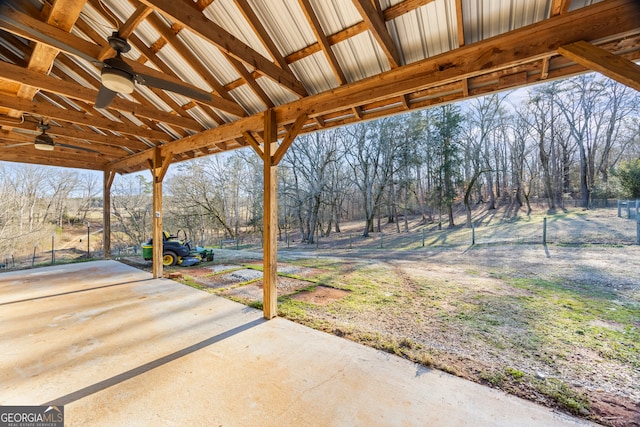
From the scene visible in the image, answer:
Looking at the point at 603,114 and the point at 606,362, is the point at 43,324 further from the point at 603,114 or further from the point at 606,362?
the point at 603,114

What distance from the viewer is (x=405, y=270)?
18.7ft

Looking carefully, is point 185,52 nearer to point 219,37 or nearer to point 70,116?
point 219,37

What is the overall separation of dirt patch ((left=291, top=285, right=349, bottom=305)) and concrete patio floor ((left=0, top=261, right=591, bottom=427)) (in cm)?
78

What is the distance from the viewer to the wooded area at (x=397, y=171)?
1282 centimetres

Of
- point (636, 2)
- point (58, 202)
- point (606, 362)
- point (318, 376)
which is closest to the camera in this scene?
point (636, 2)

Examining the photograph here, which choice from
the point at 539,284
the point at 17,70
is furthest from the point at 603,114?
the point at 17,70

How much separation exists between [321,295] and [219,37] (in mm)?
3496

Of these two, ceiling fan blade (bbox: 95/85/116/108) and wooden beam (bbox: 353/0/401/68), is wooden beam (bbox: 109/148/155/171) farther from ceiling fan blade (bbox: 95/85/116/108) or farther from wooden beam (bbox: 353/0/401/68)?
wooden beam (bbox: 353/0/401/68)

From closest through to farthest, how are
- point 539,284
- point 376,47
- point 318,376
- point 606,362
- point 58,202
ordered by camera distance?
point 318,376 → point 606,362 → point 376,47 → point 539,284 → point 58,202

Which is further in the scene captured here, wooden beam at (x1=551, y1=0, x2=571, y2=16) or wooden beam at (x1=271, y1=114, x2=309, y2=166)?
wooden beam at (x1=271, y1=114, x2=309, y2=166)

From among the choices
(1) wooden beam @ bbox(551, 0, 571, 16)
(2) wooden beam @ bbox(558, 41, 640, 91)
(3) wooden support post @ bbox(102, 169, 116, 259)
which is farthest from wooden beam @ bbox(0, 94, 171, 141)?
(2) wooden beam @ bbox(558, 41, 640, 91)

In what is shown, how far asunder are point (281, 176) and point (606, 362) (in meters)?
14.2

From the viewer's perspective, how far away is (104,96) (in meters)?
2.23

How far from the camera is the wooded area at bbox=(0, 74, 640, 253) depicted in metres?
12.8
